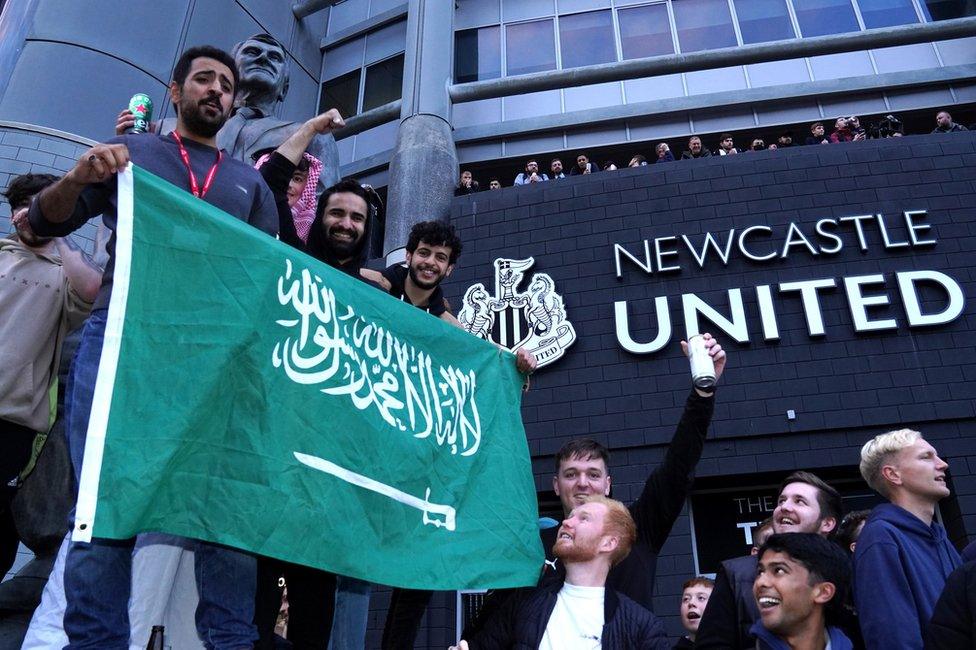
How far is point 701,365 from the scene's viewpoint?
3785mm

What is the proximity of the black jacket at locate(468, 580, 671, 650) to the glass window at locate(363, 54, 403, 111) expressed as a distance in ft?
48.7

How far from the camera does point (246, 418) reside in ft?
8.64

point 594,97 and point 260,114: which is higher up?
point 594,97

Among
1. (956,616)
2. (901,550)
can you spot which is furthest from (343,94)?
(956,616)

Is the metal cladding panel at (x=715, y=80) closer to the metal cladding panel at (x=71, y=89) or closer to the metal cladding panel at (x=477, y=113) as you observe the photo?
the metal cladding panel at (x=477, y=113)

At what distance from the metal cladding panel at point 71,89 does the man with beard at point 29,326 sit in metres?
8.58

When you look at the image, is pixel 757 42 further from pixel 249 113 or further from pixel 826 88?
pixel 249 113

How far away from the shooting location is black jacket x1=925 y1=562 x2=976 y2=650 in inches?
102

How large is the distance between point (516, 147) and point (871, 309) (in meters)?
7.34

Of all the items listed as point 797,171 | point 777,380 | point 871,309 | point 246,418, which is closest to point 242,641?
point 246,418

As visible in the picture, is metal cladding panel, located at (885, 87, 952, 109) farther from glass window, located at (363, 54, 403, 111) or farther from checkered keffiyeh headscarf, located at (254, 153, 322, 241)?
checkered keffiyeh headscarf, located at (254, 153, 322, 241)

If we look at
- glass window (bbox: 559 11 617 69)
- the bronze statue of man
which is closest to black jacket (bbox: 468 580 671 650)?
the bronze statue of man

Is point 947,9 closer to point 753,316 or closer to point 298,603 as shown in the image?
point 753,316

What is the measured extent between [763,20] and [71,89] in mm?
11882
